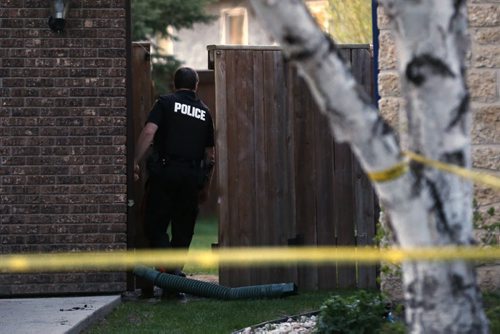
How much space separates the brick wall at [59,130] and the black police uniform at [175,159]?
0.29 meters

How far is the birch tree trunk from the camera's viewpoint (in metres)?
4.05

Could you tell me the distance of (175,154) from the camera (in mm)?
9422

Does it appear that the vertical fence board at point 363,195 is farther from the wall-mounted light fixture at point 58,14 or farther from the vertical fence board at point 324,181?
the wall-mounted light fixture at point 58,14

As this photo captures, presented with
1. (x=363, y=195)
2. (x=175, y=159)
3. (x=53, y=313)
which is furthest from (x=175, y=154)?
(x=53, y=313)

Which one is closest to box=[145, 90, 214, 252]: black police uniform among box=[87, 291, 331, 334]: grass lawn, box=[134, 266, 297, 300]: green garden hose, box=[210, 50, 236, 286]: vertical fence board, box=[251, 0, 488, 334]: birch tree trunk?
box=[210, 50, 236, 286]: vertical fence board

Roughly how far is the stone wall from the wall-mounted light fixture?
2806mm

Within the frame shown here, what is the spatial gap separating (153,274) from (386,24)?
2974 millimetres

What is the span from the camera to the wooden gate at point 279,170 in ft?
31.9

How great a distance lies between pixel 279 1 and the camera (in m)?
3.99

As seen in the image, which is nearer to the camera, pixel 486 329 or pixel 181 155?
pixel 486 329

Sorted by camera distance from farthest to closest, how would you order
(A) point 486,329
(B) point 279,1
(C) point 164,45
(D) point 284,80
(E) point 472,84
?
(C) point 164,45 → (D) point 284,80 → (E) point 472,84 → (A) point 486,329 → (B) point 279,1

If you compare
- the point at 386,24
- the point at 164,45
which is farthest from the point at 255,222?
the point at 164,45

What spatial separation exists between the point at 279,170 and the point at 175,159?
0.90 meters

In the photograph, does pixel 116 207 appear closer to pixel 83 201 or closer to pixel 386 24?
pixel 83 201
